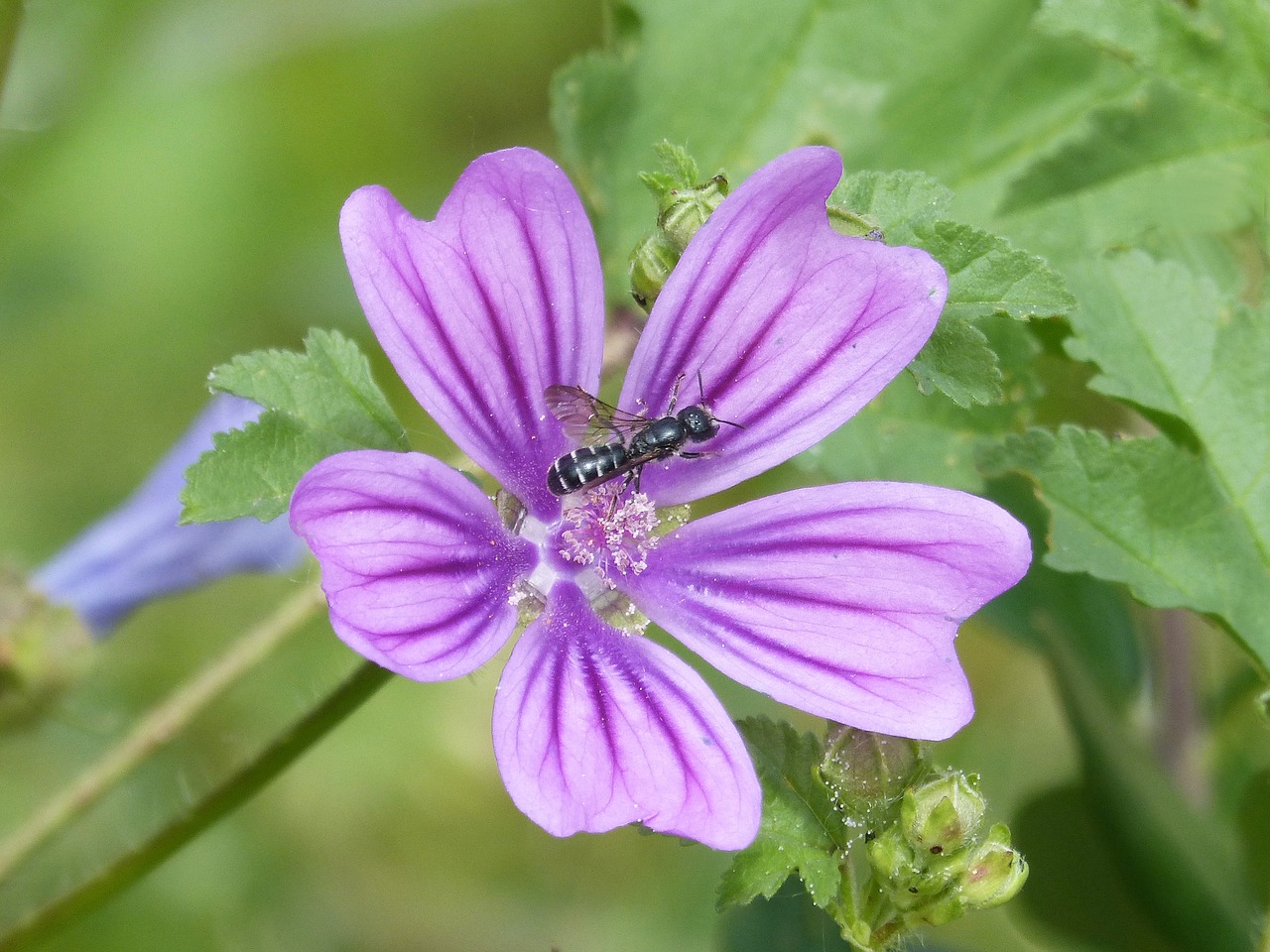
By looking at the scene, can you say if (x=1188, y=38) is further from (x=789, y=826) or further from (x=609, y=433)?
(x=789, y=826)

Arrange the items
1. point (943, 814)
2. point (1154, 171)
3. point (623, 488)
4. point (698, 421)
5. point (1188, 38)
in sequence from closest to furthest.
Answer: point (943, 814)
point (698, 421)
point (623, 488)
point (1188, 38)
point (1154, 171)

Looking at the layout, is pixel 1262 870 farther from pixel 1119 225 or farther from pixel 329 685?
pixel 329 685

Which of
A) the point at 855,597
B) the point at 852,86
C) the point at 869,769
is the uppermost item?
the point at 852,86

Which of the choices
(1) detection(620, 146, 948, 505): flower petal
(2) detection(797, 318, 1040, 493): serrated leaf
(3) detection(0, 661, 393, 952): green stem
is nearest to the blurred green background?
(3) detection(0, 661, 393, 952): green stem

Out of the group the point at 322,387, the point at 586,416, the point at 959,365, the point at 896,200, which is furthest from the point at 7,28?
the point at 959,365

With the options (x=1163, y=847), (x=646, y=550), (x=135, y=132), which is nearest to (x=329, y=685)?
(x=646, y=550)

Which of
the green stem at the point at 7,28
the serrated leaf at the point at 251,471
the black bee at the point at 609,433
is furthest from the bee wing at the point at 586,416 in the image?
the green stem at the point at 7,28

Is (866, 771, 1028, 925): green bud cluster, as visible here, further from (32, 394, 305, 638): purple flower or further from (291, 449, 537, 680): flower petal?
(32, 394, 305, 638): purple flower
